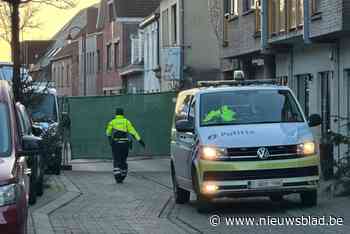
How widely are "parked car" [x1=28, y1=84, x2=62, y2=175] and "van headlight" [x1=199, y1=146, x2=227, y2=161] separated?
6208 millimetres

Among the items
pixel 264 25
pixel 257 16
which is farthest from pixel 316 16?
pixel 257 16

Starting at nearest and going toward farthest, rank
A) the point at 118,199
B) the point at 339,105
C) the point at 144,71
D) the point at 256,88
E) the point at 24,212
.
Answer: the point at 24,212
the point at 256,88
the point at 118,199
the point at 339,105
the point at 144,71

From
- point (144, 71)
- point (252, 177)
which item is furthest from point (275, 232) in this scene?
point (144, 71)

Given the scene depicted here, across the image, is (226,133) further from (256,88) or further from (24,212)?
(24,212)

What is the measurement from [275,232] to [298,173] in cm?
211

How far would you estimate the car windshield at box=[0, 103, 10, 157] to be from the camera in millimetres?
9328

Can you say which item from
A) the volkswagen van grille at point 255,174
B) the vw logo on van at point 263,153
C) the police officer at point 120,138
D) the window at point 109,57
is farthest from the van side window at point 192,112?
the window at point 109,57

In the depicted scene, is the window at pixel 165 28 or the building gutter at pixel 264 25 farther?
the window at pixel 165 28

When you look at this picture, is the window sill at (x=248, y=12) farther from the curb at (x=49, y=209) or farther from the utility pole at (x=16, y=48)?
the utility pole at (x=16, y=48)

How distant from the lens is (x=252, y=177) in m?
13.5

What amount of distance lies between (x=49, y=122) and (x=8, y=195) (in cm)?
1690

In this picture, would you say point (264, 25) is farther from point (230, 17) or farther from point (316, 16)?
point (230, 17)

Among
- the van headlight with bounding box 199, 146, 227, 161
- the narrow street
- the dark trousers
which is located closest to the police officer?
the dark trousers

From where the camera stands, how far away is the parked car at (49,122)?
67.9 feet
